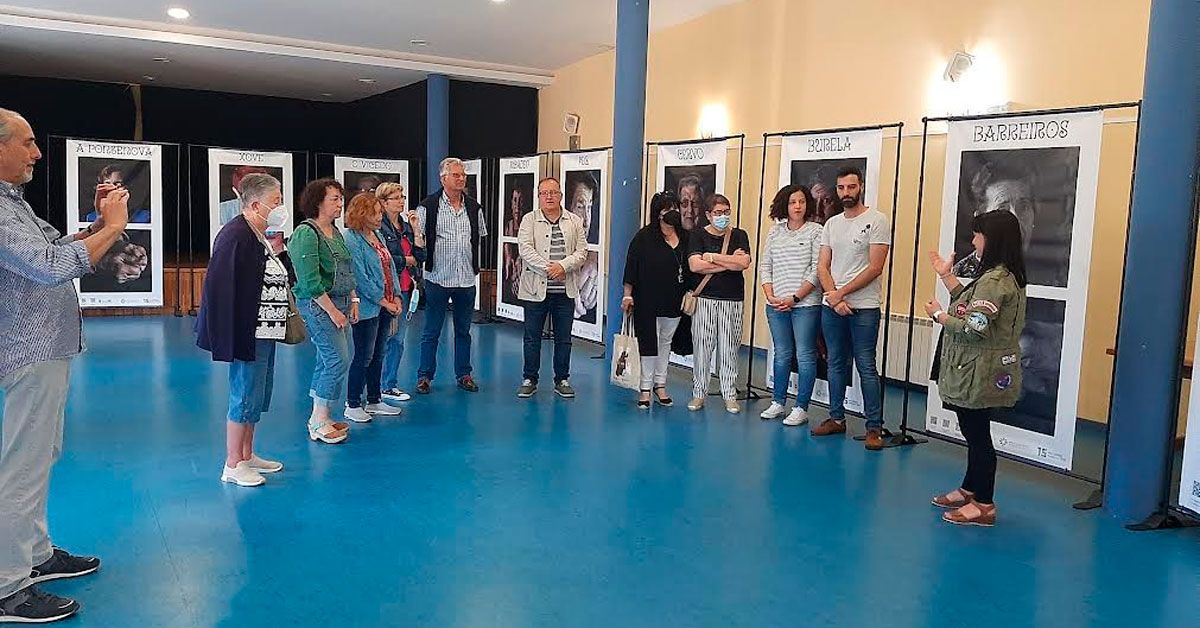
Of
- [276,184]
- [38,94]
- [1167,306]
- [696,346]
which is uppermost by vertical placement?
[38,94]

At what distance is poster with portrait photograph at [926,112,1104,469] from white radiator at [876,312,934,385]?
→ 196cm

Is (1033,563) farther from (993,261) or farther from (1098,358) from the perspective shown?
(1098,358)

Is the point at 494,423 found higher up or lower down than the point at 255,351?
lower down

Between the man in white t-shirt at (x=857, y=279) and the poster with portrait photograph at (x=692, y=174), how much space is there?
4.85 ft

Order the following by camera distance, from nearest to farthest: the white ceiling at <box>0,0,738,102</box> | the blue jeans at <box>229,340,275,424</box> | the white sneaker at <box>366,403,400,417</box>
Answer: the blue jeans at <box>229,340,275,424</box>
the white sneaker at <box>366,403,400,417</box>
the white ceiling at <box>0,0,738,102</box>

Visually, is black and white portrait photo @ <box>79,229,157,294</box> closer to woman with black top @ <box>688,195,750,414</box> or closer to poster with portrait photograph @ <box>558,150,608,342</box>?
poster with portrait photograph @ <box>558,150,608,342</box>

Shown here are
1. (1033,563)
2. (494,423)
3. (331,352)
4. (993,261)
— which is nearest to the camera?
(1033,563)

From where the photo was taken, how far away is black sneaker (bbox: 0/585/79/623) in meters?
3.09

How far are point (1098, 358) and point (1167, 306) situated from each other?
1914 millimetres

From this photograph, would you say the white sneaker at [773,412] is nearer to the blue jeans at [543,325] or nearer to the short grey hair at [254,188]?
the blue jeans at [543,325]

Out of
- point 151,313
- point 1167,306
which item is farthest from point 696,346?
point 151,313

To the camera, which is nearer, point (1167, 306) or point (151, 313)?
point (1167, 306)

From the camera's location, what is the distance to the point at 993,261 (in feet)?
13.9

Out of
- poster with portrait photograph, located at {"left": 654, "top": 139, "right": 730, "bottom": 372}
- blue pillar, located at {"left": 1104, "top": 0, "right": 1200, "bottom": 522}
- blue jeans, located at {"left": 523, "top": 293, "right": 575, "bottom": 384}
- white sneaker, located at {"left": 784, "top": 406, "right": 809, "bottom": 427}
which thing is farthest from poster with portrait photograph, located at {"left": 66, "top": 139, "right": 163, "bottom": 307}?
blue pillar, located at {"left": 1104, "top": 0, "right": 1200, "bottom": 522}
